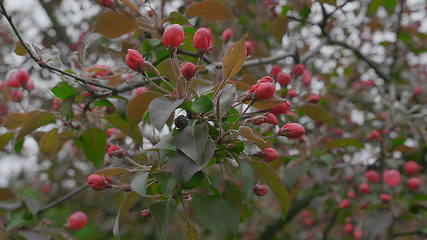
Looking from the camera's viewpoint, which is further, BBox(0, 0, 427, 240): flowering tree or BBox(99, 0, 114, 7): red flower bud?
BBox(99, 0, 114, 7): red flower bud

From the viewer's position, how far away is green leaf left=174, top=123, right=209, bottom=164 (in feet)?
4.64

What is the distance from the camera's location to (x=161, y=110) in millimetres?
1481

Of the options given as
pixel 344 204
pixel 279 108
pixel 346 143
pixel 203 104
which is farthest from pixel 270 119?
pixel 344 204

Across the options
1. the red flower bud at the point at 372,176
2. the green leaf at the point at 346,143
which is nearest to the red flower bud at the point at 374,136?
the red flower bud at the point at 372,176

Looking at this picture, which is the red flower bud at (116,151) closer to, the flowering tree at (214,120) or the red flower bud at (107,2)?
the flowering tree at (214,120)

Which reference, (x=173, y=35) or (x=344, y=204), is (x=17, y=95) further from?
(x=344, y=204)

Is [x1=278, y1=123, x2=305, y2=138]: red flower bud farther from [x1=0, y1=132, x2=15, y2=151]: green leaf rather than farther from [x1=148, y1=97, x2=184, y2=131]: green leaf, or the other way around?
[x1=0, y1=132, x2=15, y2=151]: green leaf

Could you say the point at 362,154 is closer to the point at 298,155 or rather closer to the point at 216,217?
the point at 298,155

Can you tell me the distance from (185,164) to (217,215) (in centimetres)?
26

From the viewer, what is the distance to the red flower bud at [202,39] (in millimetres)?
Answer: 1603

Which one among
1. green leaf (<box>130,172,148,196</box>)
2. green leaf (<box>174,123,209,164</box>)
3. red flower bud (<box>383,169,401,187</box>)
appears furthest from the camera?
red flower bud (<box>383,169,401,187</box>)

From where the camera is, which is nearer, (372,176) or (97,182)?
(97,182)

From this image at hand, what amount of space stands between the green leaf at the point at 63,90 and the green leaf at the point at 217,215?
0.90m

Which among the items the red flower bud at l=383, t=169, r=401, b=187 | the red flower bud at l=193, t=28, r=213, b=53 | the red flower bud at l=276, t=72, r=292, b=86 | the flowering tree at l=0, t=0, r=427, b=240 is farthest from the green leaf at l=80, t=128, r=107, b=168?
the red flower bud at l=383, t=169, r=401, b=187
